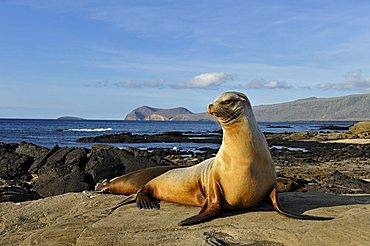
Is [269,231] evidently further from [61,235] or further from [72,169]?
[72,169]

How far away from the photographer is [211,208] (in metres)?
5.82

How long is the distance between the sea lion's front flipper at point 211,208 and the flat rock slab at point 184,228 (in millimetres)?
86

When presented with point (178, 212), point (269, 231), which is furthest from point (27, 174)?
point (269, 231)

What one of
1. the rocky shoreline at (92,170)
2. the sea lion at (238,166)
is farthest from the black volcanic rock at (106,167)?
the sea lion at (238,166)

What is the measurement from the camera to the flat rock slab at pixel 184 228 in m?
4.90

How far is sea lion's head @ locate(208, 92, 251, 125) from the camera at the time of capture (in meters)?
5.76

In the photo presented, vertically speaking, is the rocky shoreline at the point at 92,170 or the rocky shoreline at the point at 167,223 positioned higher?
the rocky shoreline at the point at 167,223

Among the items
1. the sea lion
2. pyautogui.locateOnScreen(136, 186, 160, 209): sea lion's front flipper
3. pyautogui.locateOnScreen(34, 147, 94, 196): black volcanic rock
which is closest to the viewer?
the sea lion

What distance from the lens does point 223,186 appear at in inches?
233

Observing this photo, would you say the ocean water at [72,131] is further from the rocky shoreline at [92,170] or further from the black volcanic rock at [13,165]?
the black volcanic rock at [13,165]

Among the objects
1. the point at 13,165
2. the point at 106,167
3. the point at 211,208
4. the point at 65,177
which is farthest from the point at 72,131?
the point at 211,208

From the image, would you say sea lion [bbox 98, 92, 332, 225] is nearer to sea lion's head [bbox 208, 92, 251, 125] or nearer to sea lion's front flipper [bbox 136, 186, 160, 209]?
sea lion's head [bbox 208, 92, 251, 125]

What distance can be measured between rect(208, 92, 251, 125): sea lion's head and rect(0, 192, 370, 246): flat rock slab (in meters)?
1.08

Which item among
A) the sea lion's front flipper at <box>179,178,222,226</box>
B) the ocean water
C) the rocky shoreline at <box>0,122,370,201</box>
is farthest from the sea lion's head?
the ocean water
